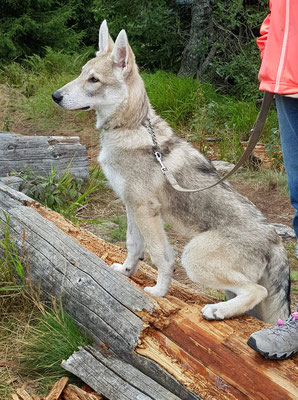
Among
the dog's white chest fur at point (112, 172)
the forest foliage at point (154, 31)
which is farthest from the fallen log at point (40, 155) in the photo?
the forest foliage at point (154, 31)

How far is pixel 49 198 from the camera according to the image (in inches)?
242

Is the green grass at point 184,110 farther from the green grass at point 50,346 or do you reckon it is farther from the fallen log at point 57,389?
the fallen log at point 57,389

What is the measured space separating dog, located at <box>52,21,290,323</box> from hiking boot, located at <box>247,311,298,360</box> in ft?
1.15

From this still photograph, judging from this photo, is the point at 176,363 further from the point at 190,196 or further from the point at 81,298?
the point at 190,196

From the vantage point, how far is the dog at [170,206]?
350 centimetres

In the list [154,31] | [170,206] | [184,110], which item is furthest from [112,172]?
[154,31]

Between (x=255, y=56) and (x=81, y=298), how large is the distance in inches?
326

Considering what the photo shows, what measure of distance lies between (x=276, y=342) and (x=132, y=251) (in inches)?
60.0

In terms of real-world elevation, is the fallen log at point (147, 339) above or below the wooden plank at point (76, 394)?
above

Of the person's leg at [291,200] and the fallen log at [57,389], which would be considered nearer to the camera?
the person's leg at [291,200]

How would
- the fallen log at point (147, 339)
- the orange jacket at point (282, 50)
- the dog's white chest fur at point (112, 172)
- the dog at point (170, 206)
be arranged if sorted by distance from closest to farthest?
the orange jacket at point (282, 50), the fallen log at point (147, 339), the dog at point (170, 206), the dog's white chest fur at point (112, 172)

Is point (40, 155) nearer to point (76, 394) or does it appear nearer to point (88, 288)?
point (88, 288)

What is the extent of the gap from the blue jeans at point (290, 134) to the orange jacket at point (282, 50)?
0.12 metres

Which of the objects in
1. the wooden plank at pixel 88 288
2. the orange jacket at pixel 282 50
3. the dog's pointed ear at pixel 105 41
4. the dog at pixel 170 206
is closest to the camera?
the orange jacket at pixel 282 50
